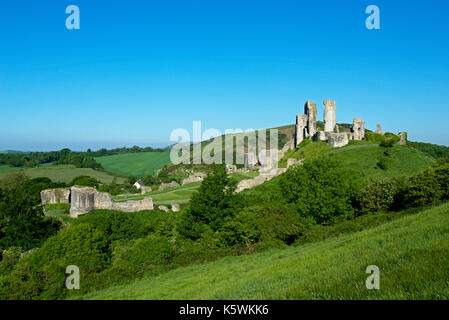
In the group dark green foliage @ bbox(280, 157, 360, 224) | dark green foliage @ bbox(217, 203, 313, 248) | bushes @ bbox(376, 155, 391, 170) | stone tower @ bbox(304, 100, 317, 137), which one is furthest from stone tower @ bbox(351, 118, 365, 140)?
dark green foliage @ bbox(217, 203, 313, 248)

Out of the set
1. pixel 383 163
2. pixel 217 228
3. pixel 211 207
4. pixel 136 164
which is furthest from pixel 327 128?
pixel 136 164

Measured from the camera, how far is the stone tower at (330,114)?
66812 mm

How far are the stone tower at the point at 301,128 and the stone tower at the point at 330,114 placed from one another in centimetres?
678

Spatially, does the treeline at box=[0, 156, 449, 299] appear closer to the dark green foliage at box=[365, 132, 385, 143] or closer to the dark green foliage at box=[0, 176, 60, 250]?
the dark green foliage at box=[0, 176, 60, 250]

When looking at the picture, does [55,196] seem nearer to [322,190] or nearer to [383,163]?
[322,190]

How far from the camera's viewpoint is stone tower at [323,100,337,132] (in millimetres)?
66812

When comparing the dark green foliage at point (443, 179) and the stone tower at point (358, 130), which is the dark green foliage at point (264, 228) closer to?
the dark green foliage at point (443, 179)

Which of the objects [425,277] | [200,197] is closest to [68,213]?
[200,197]

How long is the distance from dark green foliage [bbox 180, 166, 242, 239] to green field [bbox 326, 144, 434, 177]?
19.8 m

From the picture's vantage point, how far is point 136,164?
138 metres

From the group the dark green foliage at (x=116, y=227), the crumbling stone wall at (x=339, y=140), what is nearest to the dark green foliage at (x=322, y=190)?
the dark green foliage at (x=116, y=227)

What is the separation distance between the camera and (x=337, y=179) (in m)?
29.1

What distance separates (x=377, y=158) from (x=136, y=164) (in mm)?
112451
